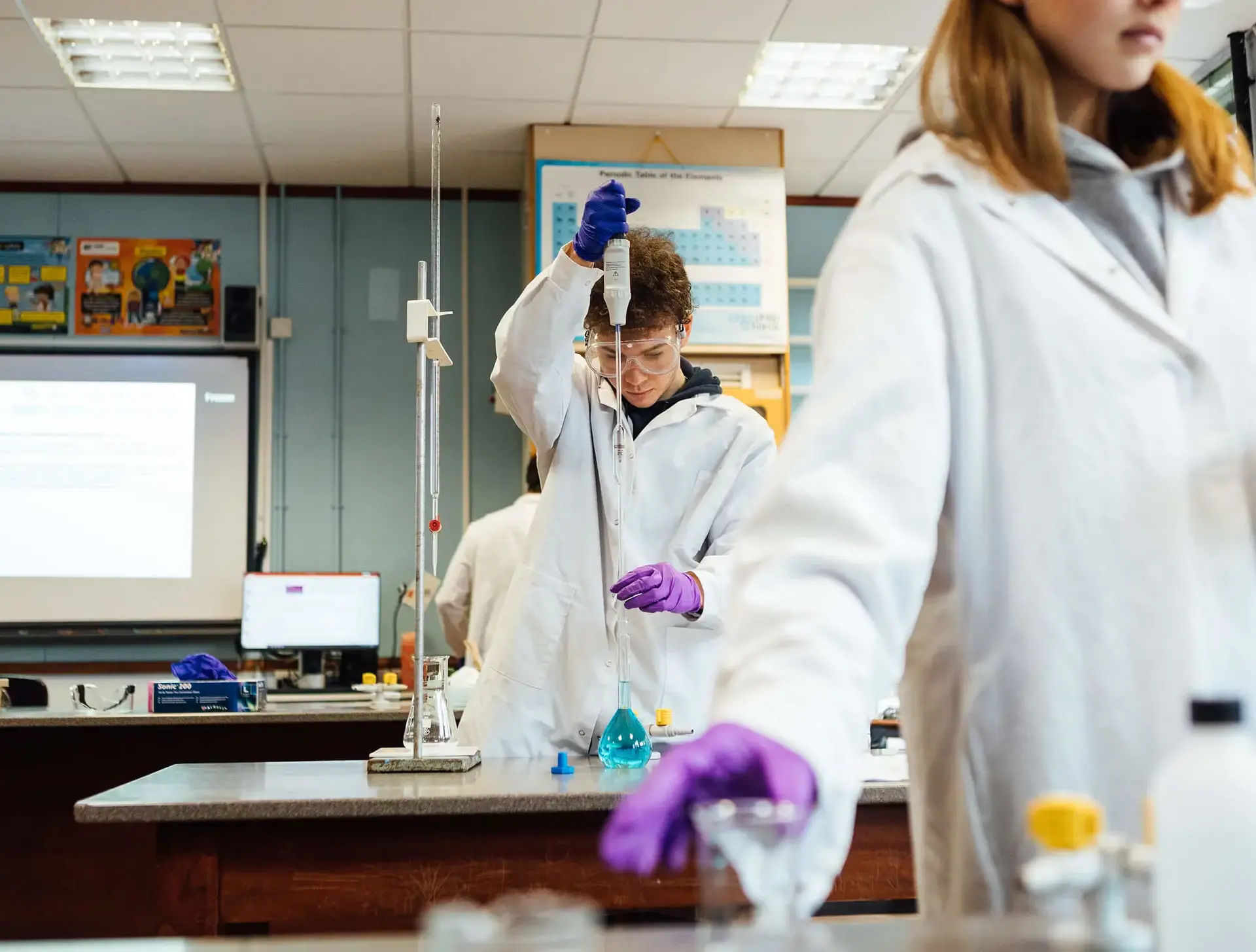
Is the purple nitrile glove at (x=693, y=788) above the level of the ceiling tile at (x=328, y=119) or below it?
below

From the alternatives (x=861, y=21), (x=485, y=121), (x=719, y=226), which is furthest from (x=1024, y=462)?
(x=485, y=121)

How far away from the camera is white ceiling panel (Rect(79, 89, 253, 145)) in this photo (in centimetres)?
406

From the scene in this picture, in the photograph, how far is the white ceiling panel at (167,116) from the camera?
406 centimetres

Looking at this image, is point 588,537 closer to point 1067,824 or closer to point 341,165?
point 1067,824

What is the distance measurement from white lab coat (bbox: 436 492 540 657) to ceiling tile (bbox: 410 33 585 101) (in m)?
1.36

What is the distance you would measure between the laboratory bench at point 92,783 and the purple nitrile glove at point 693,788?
2.68 m

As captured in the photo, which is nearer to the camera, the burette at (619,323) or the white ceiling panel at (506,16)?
the burette at (619,323)

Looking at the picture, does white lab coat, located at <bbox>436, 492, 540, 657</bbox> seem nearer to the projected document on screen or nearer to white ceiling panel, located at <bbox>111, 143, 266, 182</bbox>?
the projected document on screen

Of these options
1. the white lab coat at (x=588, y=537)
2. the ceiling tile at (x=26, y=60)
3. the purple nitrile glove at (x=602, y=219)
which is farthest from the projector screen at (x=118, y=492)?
the purple nitrile glove at (x=602, y=219)

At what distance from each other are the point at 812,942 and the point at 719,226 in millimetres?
3940

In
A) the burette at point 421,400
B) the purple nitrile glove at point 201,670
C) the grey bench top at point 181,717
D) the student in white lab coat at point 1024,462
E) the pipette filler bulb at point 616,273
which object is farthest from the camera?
the purple nitrile glove at point 201,670

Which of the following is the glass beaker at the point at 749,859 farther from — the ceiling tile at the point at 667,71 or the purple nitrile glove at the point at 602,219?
the ceiling tile at the point at 667,71

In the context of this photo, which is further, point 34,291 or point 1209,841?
point 34,291

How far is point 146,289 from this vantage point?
4820 millimetres
